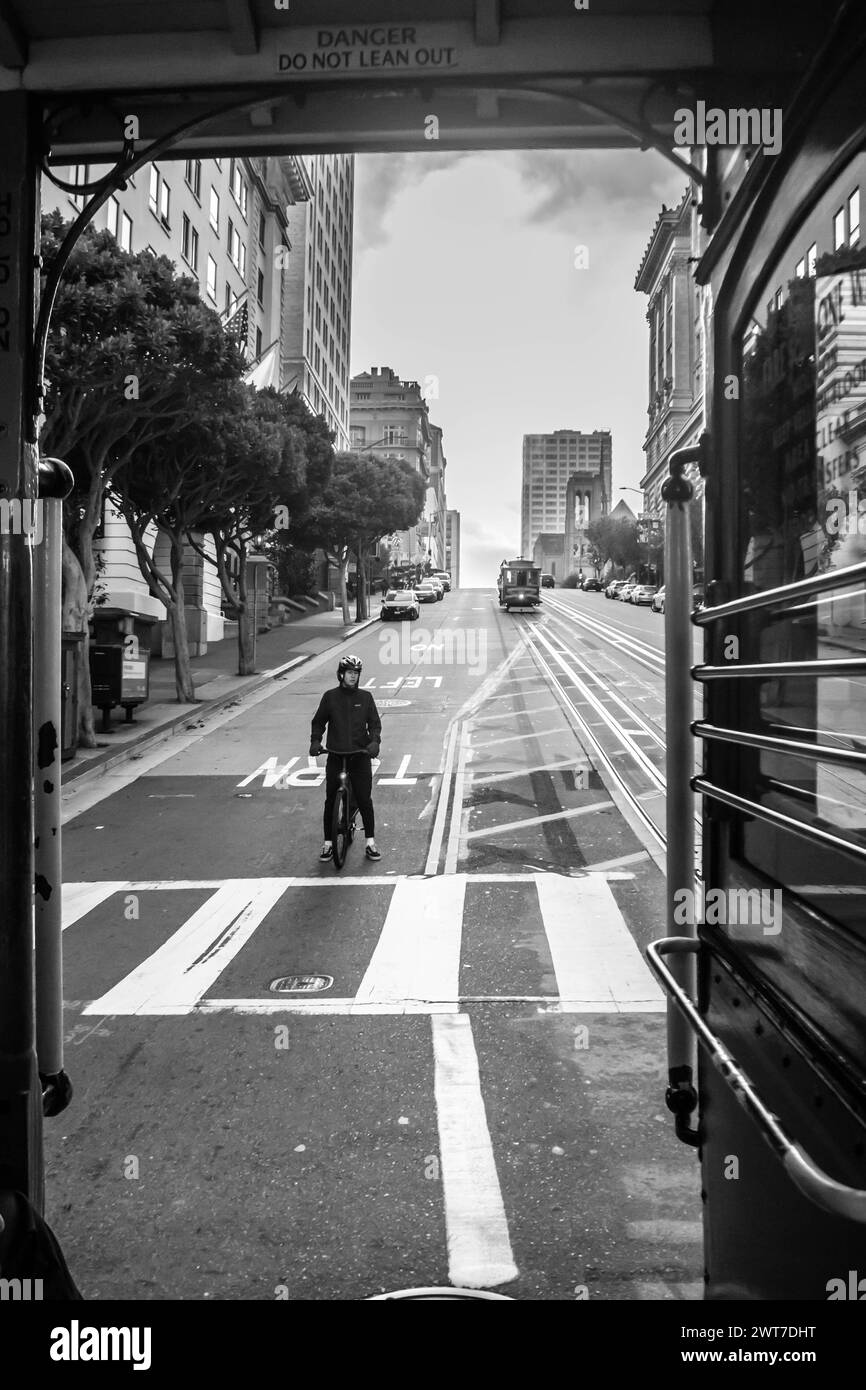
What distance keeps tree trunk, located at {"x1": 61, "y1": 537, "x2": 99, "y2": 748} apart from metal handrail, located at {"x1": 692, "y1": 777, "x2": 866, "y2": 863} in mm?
15831

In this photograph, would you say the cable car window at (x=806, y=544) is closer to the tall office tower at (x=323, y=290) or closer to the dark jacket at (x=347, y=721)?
the dark jacket at (x=347, y=721)

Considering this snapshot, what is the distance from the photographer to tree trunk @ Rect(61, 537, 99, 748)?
17.1 m

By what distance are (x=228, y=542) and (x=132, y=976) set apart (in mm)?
22880

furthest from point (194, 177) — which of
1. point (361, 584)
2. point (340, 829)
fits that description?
point (340, 829)

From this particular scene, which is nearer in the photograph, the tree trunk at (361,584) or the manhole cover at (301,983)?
the manhole cover at (301,983)

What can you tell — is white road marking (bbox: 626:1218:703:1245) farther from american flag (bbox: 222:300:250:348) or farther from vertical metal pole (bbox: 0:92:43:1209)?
american flag (bbox: 222:300:250:348)

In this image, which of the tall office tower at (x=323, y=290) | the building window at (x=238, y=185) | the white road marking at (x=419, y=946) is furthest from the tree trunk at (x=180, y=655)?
the tall office tower at (x=323, y=290)

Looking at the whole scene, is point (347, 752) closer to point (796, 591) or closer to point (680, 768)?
point (680, 768)

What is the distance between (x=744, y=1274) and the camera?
7.79 feet

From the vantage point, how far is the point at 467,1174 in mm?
4352

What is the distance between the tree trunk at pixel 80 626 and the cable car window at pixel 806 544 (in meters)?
15.8

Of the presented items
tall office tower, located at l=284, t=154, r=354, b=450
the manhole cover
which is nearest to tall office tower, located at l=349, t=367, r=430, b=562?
tall office tower, located at l=284, t=154, r=354, b=450

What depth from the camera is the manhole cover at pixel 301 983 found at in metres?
6.77

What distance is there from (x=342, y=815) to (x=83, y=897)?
2.53 meters
